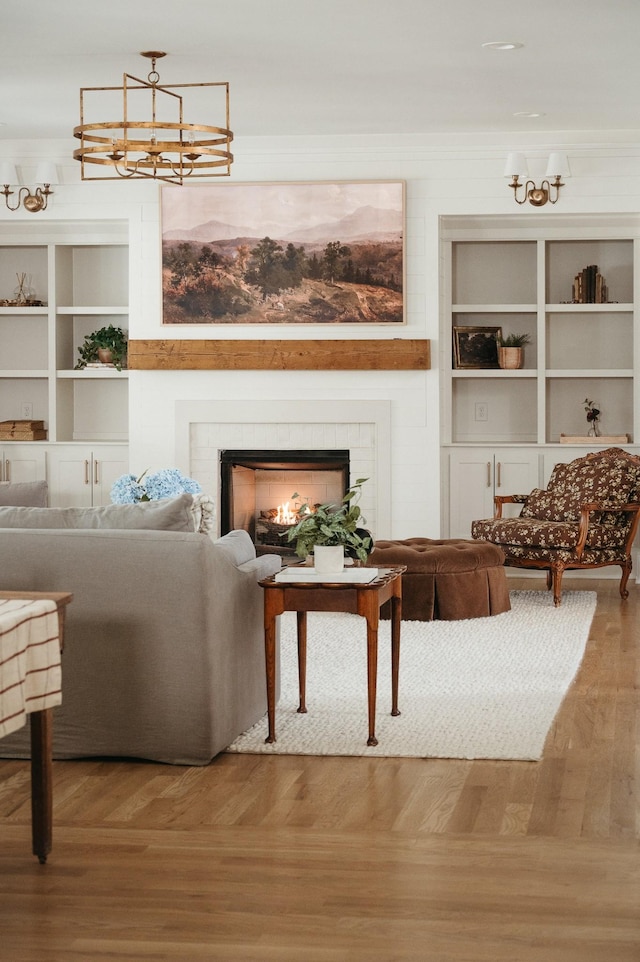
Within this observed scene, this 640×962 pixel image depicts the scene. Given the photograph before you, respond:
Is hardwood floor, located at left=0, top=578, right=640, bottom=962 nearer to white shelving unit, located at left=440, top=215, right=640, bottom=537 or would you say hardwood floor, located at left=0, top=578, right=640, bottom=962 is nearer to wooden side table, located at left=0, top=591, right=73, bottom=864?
wooden side table, located at left=0, top=591, right=73, bottom=864

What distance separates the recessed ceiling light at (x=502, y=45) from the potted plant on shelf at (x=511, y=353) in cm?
308

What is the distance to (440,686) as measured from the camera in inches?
213

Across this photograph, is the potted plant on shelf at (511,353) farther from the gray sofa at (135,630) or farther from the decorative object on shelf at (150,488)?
the gray sofa at (135,630)

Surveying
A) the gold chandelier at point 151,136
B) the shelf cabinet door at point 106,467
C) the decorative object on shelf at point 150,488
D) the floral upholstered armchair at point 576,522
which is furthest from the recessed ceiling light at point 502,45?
the shelf cabinet door at point 106,467

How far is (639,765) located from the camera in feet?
13.8

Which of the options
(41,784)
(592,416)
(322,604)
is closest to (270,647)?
(322,604)

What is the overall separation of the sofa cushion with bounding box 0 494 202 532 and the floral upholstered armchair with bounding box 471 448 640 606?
394 cm

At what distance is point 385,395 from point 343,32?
3.04 meters

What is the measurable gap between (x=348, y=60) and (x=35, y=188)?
3.11 meters

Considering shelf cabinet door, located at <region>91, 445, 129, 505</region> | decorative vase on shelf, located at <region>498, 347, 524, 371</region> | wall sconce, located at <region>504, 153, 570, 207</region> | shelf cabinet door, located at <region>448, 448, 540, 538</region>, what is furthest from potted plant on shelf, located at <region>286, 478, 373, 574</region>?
decorative vase on shelf, located at <region>498, 347, 524, 371</region>

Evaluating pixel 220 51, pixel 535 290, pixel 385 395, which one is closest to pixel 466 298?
pixel 535 290

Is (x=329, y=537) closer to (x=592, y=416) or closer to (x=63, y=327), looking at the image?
(x=592, y=416)

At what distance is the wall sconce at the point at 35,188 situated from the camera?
337 inches

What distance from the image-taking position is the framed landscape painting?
28.2 ft
